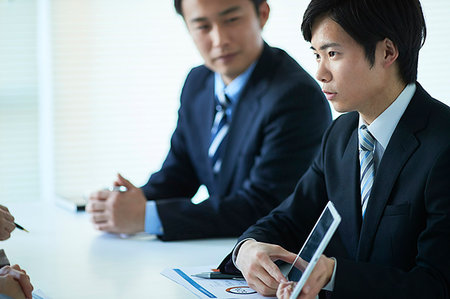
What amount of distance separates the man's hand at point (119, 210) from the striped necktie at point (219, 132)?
0.42 meters

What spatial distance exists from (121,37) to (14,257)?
295 cm

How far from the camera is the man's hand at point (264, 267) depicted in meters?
1.44

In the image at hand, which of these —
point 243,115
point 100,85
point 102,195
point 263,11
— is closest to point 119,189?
point 102,195

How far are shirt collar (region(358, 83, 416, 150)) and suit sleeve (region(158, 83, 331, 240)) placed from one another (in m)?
0.75

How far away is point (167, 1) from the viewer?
4723mm

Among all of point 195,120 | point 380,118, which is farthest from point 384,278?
point 195,120

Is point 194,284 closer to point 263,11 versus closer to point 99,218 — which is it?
point 99,218

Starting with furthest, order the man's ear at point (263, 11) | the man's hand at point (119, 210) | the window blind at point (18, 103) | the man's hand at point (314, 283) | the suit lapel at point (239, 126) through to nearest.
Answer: the window blind at point (18, 103) → the man's ear at point (263, 11) → the suit lapel at point (239, 126) → the man's hand at point (119, 210) → the man's hand at point (314, 283)

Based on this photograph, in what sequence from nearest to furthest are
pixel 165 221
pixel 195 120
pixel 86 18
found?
pixel 165 221, pixel 195 120, pixel 86 18

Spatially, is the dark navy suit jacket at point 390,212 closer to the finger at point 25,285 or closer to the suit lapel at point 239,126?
the finger at point 25,285

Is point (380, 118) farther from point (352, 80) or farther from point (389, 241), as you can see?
point (389, 241)

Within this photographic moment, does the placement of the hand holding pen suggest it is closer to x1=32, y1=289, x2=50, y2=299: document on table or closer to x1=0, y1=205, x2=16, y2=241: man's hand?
x1=0, y1=205, x2=16, y2=241: man's hand

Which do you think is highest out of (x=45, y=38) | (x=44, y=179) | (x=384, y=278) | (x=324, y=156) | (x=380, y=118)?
(x=45, y=38)

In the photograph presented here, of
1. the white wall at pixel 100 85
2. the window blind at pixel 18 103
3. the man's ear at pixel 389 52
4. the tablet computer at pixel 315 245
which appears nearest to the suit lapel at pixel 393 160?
the man's ear at pixel 389 52
